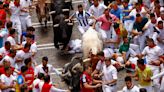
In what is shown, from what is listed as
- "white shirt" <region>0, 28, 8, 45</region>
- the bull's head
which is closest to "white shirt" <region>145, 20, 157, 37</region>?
"white shirt" <region>0, 28, 8, 45</region>

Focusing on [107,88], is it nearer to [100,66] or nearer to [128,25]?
[100,66]

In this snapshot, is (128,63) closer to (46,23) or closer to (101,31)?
(101,31)

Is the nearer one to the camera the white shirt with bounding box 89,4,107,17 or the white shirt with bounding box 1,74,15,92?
the white shirt with bounding box 1,74,15,92

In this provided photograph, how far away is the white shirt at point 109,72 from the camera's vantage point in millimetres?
17812

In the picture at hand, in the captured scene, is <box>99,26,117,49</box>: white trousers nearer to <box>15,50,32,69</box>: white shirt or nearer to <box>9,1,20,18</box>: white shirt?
<box>15,50,32,69</box>: white shirt

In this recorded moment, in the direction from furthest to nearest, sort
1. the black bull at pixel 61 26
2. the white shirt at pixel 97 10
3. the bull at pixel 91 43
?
the white shirt at pixel 97 10 → the black bull at pixel 61 26 → the bull at pixel 91 43

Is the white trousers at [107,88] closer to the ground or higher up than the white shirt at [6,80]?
closer to the ground

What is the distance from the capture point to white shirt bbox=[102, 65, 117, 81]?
1781cm

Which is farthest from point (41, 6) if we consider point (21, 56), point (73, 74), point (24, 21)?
point (73, 74)

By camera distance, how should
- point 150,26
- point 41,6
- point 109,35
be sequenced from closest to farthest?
point 150,26
point 109,35
point 41,6

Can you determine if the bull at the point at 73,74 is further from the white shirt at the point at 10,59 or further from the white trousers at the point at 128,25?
the white trousers at the point at 128,25

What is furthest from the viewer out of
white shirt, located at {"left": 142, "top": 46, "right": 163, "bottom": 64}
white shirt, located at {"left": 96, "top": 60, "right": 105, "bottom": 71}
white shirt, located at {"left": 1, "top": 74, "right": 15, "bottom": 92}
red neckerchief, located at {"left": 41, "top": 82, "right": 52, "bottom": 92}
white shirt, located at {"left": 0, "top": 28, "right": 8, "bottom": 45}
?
white shirt, located at {"left": 0, "top": 28, "right": 8, "bottom": 45}

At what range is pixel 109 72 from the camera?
1788 cm

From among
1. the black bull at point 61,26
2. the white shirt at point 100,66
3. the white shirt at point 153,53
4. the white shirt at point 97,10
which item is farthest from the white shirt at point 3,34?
the white shirt at point 153,53
